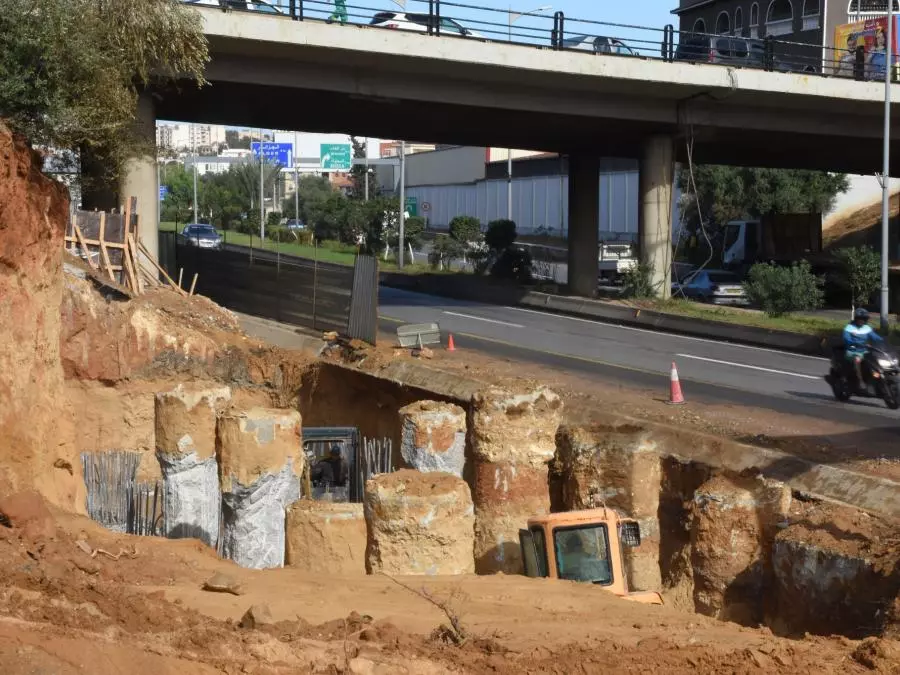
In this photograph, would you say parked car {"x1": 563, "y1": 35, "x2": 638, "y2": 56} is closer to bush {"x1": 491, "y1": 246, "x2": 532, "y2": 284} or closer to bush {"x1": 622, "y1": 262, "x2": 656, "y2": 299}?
bush {"x1": 622, "y1": 262, "x2": 656, "y2": 299}

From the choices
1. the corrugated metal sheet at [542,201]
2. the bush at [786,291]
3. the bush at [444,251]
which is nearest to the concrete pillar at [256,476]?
the bush at [786,291]

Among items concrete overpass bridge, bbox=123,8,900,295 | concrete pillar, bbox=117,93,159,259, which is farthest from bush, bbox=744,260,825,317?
concrete pillar, bbox=117,93,159,259

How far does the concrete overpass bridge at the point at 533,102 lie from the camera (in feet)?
89.6

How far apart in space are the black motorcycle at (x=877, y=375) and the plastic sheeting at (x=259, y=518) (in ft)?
31.7

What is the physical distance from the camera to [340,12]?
89.3ft

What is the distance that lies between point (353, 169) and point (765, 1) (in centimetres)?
3557

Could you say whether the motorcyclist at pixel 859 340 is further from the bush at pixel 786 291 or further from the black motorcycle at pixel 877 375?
the bush at pixel 786 291

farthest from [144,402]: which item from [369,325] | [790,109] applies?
[790,109]

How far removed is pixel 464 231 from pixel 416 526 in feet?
133

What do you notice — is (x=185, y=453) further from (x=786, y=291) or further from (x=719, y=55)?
(x=719, y=55)

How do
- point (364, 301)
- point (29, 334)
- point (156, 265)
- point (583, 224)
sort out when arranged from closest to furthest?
1. point (29, 334)
2. point (364, 301)
3. point (156, 265)
4. point (583, 224)

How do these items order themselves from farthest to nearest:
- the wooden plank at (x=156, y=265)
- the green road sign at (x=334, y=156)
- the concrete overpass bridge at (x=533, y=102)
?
the green road sign at (x=334, y=156)
the concrete overpass bridge at (x=533, y=102)
the wooden plank at (x=156, y=265)

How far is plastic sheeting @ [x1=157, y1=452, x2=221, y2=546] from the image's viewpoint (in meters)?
14.8

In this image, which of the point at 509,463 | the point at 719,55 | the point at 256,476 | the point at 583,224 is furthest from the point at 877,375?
the point at 583,224
